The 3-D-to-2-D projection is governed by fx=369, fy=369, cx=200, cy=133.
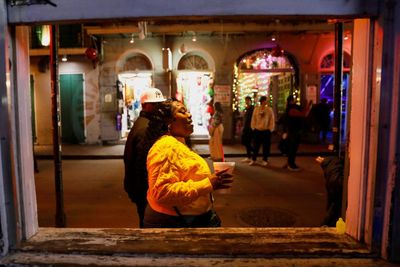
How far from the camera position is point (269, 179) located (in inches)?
405

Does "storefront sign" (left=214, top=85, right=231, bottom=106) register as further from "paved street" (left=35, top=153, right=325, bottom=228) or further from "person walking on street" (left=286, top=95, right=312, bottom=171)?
"person walking on street" (left=286, top=95, right=312, bottom=171)

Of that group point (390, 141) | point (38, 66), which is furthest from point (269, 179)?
point (38, 66)

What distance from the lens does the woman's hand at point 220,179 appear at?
276 cm

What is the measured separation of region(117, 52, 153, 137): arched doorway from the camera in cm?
1759

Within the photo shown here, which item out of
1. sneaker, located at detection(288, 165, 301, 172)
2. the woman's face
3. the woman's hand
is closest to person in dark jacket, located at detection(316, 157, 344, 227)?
the woman's hand

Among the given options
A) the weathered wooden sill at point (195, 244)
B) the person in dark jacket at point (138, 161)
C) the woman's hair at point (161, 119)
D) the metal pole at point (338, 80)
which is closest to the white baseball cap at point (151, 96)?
the person in dark jacket at point (138, 161)

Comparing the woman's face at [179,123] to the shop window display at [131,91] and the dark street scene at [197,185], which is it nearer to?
the dark street scene at [197,185]

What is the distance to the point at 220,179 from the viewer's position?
277 cm

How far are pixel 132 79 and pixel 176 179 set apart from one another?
52.0 ft

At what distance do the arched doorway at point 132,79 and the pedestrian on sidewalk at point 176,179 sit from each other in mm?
14651

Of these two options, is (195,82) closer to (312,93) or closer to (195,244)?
(312,93)

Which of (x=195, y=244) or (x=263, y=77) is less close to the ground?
(x=263, y=77)

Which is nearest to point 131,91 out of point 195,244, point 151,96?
point 151,96

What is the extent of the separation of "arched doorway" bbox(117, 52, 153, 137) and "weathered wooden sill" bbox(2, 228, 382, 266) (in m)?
15.4
